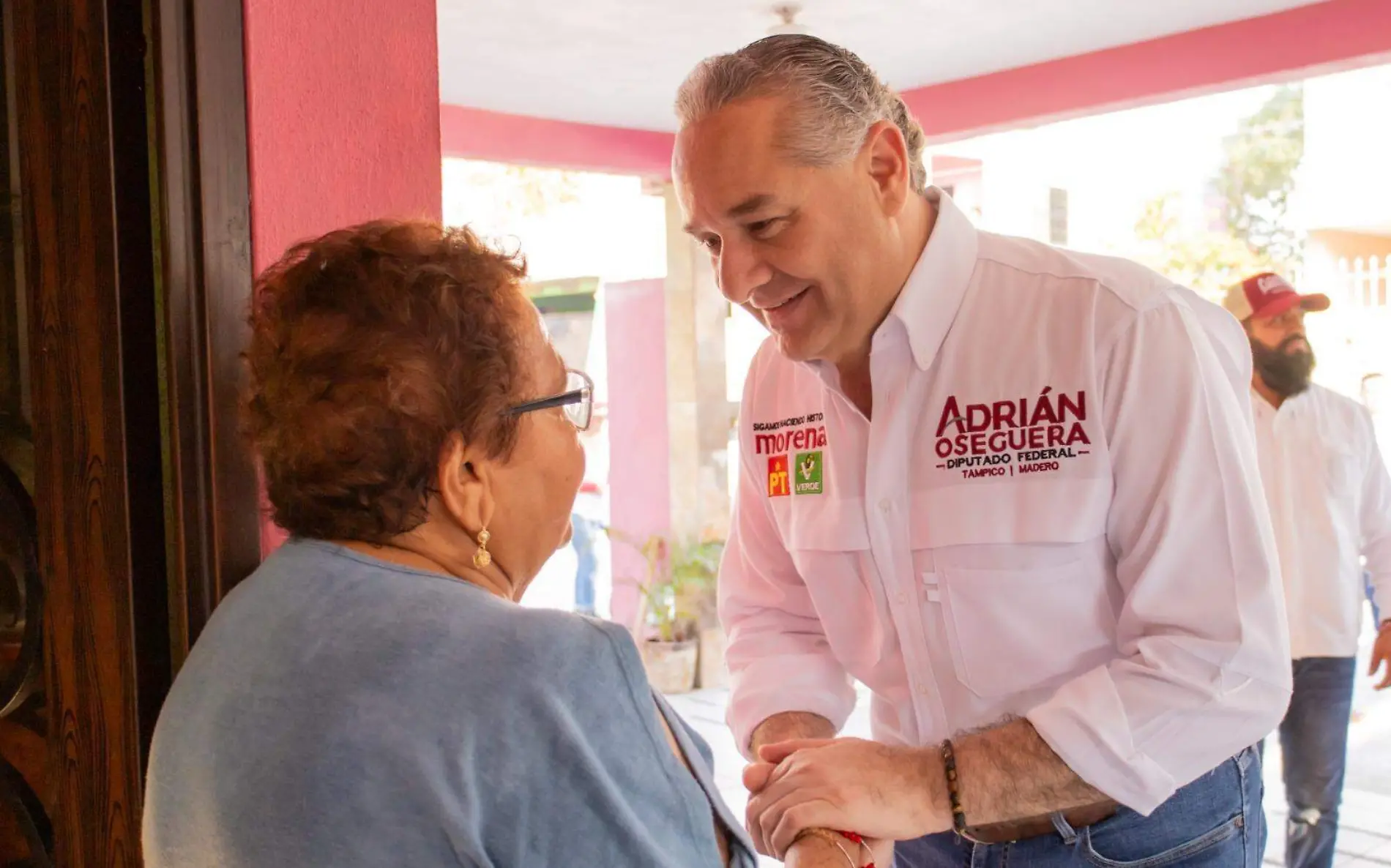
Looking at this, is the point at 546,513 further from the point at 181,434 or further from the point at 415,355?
the point at 181,434

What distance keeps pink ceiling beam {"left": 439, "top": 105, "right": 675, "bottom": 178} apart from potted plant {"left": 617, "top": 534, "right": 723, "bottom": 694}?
91.9 inches

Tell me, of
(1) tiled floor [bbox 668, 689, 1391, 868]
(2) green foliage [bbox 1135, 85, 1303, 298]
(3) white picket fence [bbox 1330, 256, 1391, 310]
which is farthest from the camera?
(2) green foliage [bbox 1135, 85, 1303, 298]

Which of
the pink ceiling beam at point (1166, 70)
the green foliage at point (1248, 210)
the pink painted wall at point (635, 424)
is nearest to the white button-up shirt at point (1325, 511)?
the pink ceiling beam at point (1166, 70)

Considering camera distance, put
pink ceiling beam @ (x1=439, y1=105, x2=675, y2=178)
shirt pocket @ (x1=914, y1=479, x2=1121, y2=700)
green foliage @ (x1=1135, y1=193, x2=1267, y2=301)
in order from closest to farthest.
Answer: shirt pocket @ (x1=914, y1=479, x2=1121, y2=700), pink ceiling beam @ (x1=439, y1=105, x2=675, y2=178), green foliage @ (x1=1135, y1=193, x2=1267, y2=301)

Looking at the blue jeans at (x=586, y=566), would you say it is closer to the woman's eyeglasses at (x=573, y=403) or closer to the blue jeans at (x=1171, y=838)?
the blue jeans at (x=1171, y=838)

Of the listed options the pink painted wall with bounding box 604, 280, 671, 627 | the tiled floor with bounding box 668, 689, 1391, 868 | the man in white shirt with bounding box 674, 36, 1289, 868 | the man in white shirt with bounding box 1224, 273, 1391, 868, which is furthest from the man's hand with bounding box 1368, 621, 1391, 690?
the pink painted wall with bounding box 604, 280, 671, 627

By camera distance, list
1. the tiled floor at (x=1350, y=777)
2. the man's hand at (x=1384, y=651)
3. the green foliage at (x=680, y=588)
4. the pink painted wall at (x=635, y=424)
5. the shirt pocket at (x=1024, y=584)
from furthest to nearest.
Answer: the pink painted wall at (x=635, y=424), the green foliage at (x=680, y=588), the tiled floor at (x=1350, y=777), the man's hand at (x=1384, y=651), the shirt pocket at (x=1024, y=584)

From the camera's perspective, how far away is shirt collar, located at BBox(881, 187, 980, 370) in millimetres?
1610

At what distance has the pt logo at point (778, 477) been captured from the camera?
1813 mm

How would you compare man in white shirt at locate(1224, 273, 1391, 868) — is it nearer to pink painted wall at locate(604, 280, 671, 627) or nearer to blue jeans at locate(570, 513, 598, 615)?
pink painted wall at locate(604, 280, 671, 627)

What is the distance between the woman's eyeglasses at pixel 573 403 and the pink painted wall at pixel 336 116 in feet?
1.93

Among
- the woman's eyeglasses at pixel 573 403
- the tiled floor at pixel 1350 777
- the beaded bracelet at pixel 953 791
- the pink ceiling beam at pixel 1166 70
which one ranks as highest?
the pink ceiling beam at pixel 1166 70

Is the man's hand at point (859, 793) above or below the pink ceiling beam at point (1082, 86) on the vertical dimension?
below

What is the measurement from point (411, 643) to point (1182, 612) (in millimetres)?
898
